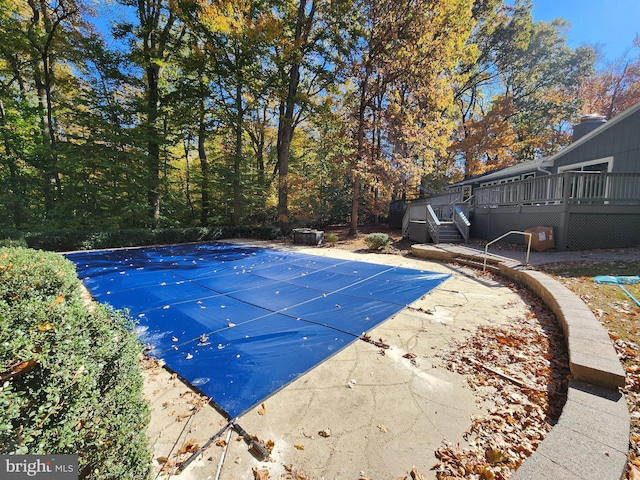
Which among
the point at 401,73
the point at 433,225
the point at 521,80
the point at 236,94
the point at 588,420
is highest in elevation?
the point at 521,80

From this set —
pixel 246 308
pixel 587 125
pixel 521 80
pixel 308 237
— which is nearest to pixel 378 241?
pixel 308 237

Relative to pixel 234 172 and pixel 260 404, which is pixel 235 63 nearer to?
pixel 234 172

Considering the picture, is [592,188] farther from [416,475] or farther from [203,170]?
[203,170]

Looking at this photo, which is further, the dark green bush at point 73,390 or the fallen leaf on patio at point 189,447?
the fallen leaf on patio at point 189,447

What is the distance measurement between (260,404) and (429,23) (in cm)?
1609

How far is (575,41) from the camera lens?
61.1 feet

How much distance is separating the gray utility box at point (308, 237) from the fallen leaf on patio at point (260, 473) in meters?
11.5

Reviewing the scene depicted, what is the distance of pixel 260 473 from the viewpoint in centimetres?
169

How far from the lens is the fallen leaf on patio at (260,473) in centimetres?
167

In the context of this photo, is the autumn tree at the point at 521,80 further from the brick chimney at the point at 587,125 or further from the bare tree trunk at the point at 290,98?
the bare tree trunk at the point at 290,98

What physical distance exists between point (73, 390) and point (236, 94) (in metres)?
16.7

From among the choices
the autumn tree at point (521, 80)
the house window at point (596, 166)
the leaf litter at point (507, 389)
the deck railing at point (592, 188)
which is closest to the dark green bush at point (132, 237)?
the deck railing at point (592, 188)

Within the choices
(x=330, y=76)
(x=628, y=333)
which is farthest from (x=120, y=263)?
(x=330, y=76)

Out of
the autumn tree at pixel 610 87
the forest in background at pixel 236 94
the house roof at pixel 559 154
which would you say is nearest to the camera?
the house roof at pixel 559 154
